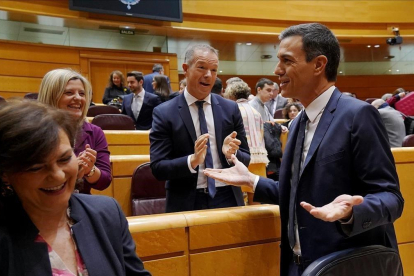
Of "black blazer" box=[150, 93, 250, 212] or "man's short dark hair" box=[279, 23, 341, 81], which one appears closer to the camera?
"man's short dark hair" box=[279, 23, 341, 81]

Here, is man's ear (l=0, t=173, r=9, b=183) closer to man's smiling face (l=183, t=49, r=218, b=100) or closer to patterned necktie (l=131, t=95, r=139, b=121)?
A: man's smiling face (l=183, t=49, r=218, b=100)

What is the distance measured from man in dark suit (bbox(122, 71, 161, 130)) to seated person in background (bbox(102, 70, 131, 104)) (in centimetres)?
139

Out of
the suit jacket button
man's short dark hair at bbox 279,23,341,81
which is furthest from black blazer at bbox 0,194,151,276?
man's short dark hair at bbox 279,23,341,81

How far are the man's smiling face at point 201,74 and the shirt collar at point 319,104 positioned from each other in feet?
2.06

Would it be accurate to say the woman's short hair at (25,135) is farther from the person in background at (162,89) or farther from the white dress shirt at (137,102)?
the person in background at (162,89)

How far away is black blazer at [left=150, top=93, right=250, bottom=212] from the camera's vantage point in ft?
5.94

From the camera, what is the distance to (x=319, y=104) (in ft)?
4.57

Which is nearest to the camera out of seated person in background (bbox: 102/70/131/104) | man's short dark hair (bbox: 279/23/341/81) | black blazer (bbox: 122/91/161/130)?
man's short dark hair (bbox: 279/23/341/81)

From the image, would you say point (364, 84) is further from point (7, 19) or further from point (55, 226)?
point (55, 226)

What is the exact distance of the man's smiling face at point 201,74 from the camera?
Result: 1.91 metres

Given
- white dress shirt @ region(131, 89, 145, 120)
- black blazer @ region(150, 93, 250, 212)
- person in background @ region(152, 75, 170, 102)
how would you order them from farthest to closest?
person in background @ region(152, 75, 170, 102) < white dress shirt @ region(131, 89, 145, 120) < black blazer @ region(150, 93, 250, 212)

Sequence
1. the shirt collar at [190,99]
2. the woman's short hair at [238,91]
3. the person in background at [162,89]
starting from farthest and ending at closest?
the person in background at [162,89]
the woman's short hair at [238,91]
the shirt collar at [190,99]

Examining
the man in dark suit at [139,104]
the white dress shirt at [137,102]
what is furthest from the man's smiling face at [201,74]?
the white dress shirt at [137,102]

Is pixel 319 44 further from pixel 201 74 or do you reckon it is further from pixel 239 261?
pixel 239 261
